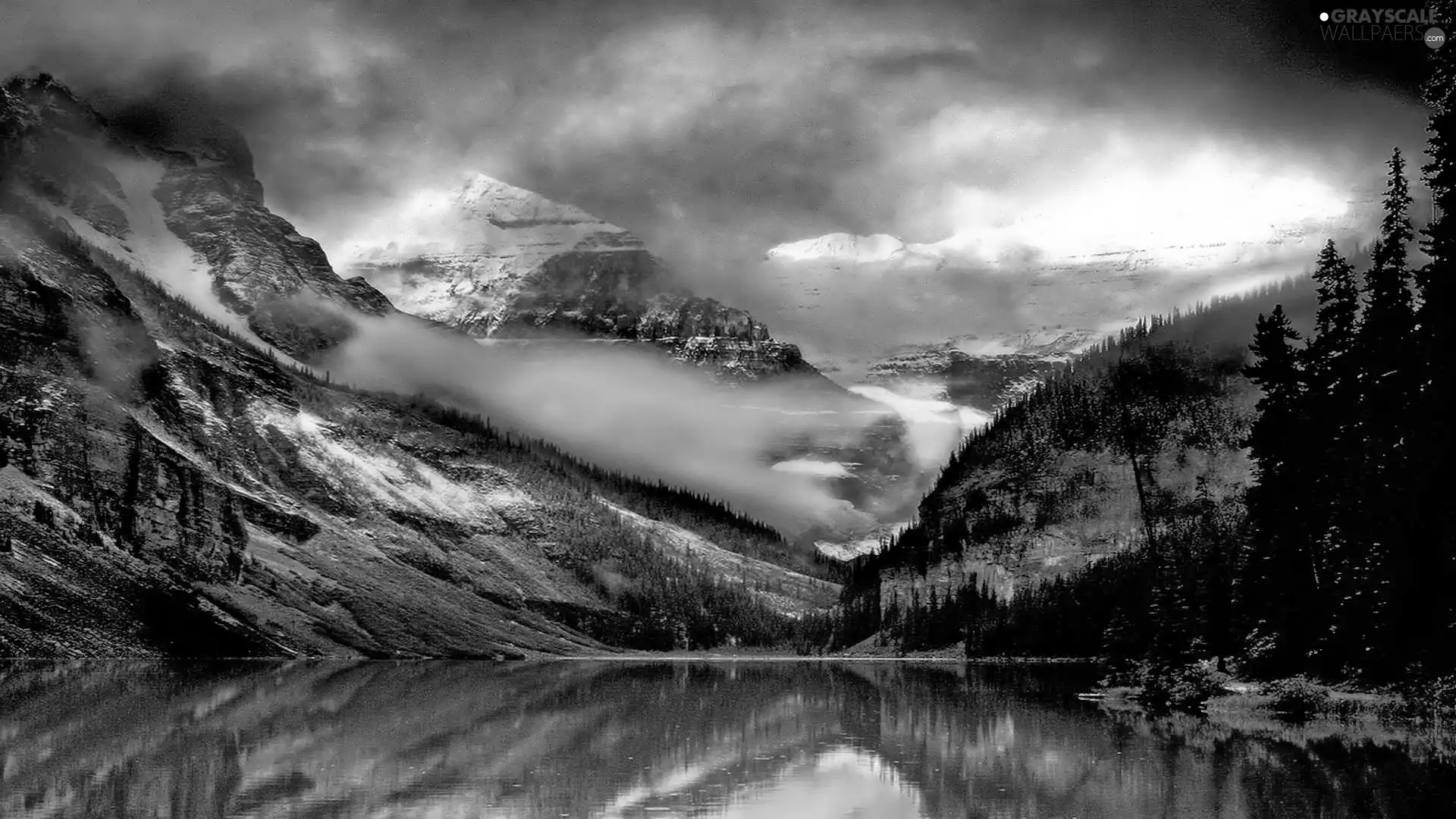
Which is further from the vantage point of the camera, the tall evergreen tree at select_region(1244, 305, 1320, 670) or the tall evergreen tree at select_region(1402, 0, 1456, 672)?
the tall evergreen tree at select_region(1244, 305, 1320, 670)

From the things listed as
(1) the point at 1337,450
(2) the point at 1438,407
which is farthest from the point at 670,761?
(1) the point at 1337,450

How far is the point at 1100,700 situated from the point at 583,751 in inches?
1887

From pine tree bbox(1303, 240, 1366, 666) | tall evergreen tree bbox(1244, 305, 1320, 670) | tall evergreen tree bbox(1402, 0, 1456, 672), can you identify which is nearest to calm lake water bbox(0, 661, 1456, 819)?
tall evergreen tree bbox(1402, 0, 1456, 672)

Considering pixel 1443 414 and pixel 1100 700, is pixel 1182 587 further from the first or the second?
pixel 1443 414

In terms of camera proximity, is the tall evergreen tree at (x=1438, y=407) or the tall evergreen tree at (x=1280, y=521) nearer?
the tall evergreen tree at (x=1438, y=407)

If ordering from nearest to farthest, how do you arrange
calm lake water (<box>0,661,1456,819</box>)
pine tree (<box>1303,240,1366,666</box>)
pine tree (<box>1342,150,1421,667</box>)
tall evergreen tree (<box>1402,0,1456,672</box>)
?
1. calm lake water (<box>0,661,1456,819</box>)
2. tall evergreen tree (<box>1402,0,1456,672</box>)
3. pine tree (<box>1342,150,1421,667</box>)
4. pine tree (<box>1303,240,1366,666</box>)

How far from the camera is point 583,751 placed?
200 ft

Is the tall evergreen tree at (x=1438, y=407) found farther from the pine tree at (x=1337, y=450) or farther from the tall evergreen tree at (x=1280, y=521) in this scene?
the tall evergreen tree at (x=1280, y=521)

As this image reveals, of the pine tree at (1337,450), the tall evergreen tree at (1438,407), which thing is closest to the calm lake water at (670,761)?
the tall evergreen tree at (1438,407)

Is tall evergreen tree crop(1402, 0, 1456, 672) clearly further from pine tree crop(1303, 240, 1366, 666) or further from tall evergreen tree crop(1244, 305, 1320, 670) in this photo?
tall evergreen tree crop(1244, 305, 1320, 670)

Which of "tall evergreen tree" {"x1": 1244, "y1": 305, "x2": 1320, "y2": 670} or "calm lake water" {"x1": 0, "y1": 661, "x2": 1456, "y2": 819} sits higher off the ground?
"tall evergreen tree" {"x1": 1244, "y1": 305, "x2": 1320, "y2": 670}

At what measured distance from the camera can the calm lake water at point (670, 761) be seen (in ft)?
143

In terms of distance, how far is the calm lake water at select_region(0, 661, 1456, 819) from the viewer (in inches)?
1713

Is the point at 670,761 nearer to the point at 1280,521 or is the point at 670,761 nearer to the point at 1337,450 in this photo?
the point at 1337,450
